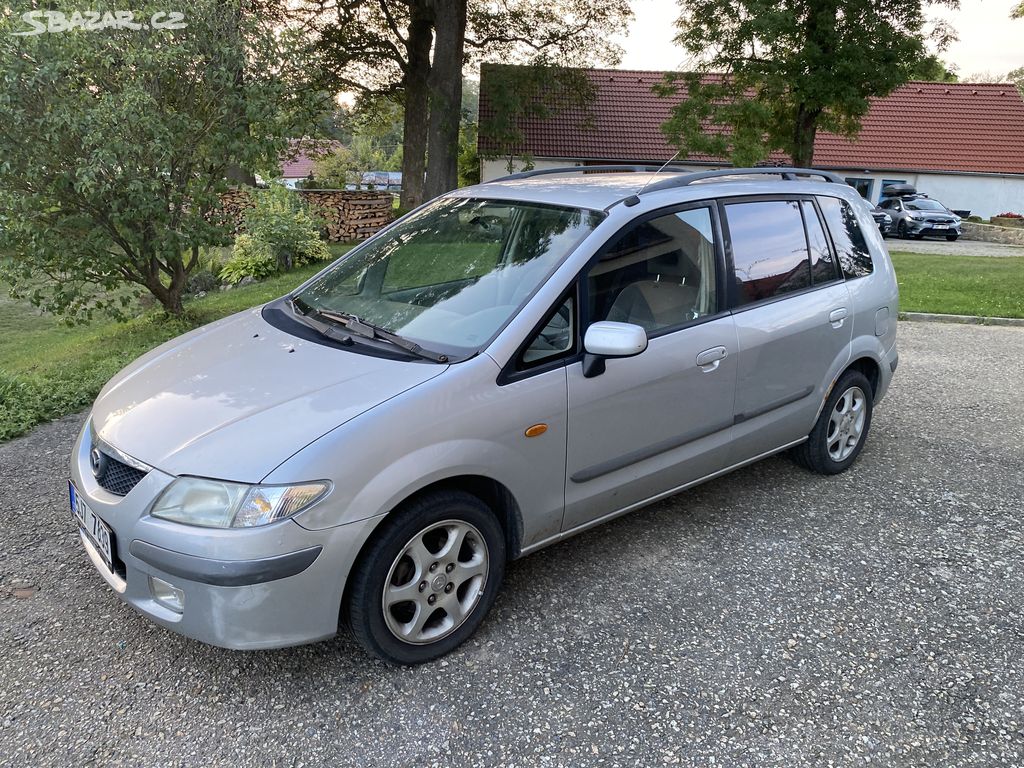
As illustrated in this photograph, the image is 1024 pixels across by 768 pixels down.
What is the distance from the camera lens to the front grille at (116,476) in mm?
2625

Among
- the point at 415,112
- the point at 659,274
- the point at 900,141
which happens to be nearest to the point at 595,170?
the point at 659,274

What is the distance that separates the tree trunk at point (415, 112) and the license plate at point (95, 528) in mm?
16720

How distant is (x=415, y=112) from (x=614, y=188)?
17702 millimetres

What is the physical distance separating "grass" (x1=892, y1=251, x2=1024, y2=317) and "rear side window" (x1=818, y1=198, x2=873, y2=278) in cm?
564

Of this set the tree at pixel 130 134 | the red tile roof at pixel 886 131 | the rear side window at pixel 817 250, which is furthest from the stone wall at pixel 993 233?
the tree at pixel 130 134

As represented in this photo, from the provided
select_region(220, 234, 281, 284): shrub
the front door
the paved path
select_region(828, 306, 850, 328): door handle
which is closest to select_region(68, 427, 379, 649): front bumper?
the front door

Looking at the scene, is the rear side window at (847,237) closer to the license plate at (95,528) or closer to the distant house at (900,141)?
the license plate at (95,528)

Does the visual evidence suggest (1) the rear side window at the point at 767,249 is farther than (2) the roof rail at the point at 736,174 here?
Yes

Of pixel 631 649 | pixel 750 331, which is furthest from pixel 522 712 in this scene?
pixel 750 331

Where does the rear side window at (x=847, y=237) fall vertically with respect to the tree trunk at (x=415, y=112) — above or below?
below

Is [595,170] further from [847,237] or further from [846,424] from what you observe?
[846,424]

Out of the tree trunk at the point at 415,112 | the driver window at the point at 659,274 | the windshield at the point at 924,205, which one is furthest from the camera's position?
the windshield at the point at 924,205

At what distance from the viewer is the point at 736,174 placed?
13.4ft

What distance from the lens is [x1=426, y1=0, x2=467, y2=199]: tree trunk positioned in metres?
15.6
